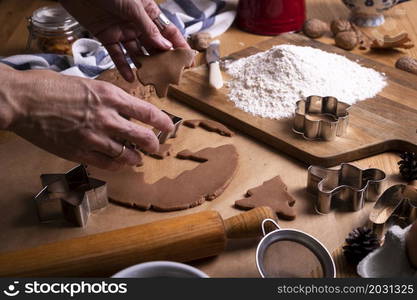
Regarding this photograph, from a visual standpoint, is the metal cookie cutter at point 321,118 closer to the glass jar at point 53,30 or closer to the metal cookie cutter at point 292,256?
the metal cookie cutter at point 292,256

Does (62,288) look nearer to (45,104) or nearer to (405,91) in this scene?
(45,104)

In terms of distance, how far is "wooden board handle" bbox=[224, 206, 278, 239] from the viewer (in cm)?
89

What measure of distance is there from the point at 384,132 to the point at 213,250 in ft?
1.66

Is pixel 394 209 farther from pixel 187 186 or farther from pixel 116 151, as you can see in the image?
pixel 116 151

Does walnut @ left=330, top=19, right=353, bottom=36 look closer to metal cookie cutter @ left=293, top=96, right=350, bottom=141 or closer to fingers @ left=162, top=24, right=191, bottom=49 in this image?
metal cookie cutter @ left=293, top=96, right=350, bottom=141

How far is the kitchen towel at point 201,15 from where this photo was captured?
5.16ft

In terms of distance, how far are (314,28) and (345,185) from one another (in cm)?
69

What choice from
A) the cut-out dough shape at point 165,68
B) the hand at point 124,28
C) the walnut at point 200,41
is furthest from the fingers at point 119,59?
the walnut at point 200,41

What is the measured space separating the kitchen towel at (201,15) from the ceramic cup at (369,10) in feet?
1.16

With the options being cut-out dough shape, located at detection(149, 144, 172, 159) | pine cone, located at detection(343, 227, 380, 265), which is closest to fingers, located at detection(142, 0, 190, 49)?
cut-out dough shape, located at detection(149, 144, 172, 159)

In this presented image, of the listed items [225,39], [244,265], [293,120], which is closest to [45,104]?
[244,265]

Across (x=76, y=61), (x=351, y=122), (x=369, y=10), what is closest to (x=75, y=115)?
(x=76, y=61)

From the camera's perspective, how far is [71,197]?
97 centimetres

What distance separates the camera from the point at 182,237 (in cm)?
84
